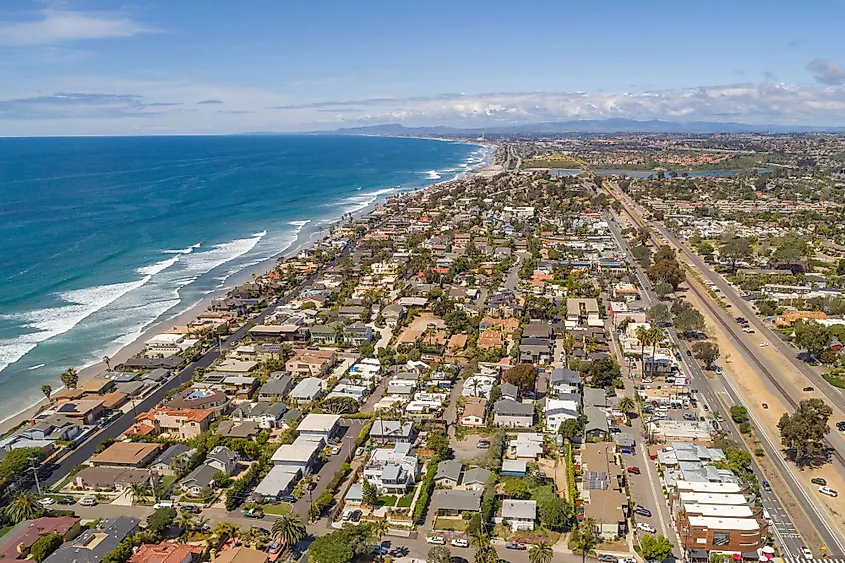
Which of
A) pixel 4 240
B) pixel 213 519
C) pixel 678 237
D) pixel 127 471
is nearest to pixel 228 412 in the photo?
pixel 127 471

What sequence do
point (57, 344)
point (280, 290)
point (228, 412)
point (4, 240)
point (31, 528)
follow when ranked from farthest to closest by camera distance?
point (4, 240)
point (280, 290)
point (57, 344)
point (228, 412)
point (31, 528)

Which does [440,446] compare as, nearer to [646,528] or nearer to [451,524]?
[451,524]

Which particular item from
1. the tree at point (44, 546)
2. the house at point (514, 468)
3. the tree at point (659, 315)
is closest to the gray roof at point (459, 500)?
the house at point (514, 468)

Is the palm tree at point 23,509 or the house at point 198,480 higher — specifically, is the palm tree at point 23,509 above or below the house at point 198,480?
above

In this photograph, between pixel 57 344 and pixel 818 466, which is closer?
pixel 818 466

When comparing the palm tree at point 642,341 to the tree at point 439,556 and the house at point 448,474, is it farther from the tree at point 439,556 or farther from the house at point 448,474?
the tree at point 439,556

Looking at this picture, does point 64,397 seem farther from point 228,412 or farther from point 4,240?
point 4,240

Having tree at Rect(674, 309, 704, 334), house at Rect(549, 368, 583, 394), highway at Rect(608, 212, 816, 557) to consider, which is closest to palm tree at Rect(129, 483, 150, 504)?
house at Rect(549, 368, 583, 394)
